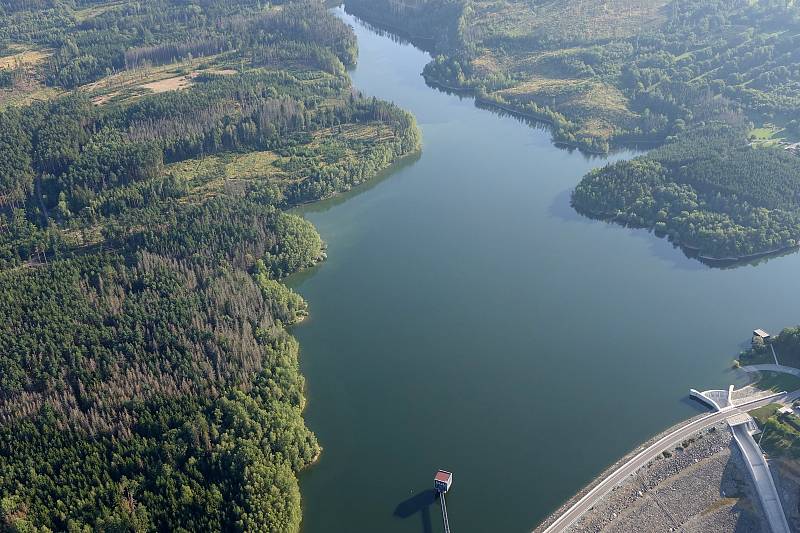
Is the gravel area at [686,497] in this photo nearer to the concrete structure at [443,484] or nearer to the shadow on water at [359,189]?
the concrete structure at [443,484]

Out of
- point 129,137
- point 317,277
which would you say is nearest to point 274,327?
point 317,277

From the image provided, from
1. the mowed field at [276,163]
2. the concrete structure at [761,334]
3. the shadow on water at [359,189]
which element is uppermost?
the concrete structure at [761,334]

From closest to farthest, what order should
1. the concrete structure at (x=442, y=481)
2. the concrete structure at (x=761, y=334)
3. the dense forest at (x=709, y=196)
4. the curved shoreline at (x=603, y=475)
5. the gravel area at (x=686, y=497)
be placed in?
the gravel area at (x=686, y=497) → the curved shoreline at (x=603, y=475) → the concrete structure at (x=442, y=481) → the concrete structure at (x=761, y=334) → the dense forest at (x=709, y=196)

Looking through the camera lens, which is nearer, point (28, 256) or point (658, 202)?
point (28, 256)

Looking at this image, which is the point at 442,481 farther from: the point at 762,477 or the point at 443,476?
the point at 762,477

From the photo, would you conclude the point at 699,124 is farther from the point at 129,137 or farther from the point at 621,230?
the point at 129,137

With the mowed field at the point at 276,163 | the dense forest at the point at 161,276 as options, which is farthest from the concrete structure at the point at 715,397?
the mowed field at the point at 276,163

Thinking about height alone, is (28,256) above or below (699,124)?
below
